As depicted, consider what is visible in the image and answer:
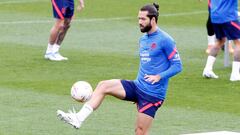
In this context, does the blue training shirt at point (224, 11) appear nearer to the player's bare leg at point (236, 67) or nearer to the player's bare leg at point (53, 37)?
the player's bare leg at point (236, 67)

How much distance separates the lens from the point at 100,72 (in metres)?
17.9

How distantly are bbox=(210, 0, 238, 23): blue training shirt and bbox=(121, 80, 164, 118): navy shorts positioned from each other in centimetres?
609

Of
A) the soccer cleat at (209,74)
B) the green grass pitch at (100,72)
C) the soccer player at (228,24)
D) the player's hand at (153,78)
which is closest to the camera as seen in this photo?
the player's hand at (153,78)

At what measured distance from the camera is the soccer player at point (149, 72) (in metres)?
11.1

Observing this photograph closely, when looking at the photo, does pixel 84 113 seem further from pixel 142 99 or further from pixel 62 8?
pixel 62 8

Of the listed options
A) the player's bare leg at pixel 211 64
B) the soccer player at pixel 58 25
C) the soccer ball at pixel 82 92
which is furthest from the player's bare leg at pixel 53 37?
the soccer ball at pixel 82 92

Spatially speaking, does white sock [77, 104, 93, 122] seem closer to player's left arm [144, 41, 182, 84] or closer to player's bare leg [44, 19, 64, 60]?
player's left arm [144, 41, 182, 84]

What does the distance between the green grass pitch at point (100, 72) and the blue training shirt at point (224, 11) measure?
1182 millimetres

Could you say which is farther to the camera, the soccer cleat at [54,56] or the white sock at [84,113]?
the soccer cleat at [54,56]

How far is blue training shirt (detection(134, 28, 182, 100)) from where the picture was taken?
36.6 feet

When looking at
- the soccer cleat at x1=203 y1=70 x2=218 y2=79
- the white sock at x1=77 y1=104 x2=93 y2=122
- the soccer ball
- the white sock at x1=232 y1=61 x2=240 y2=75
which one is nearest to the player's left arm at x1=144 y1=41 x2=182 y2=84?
the soccer ball

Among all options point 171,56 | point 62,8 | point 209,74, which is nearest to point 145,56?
point 171,56

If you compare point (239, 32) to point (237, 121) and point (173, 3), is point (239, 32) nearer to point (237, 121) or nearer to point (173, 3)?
point (237, 121)

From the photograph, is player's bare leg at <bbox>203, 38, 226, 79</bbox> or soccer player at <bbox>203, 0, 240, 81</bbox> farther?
player's bare leg at <bbox>203, 38, 226, 79</bbox>
